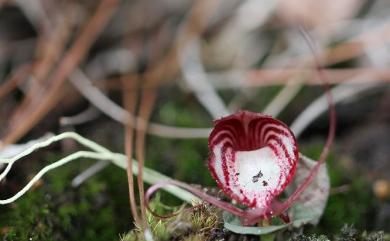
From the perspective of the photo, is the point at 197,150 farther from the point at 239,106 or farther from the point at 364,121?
the point at 364,121

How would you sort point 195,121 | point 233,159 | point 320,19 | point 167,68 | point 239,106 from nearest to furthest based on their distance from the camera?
point 233,159, point 195,121, point 239,106, point 167,68, point 320,19

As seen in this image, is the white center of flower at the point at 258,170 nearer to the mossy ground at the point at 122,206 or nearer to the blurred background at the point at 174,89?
the mossy ground at the point at 122,206

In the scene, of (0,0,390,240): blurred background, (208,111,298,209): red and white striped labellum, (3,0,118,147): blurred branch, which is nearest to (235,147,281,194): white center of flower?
(208,111,298,209): red and white striped labellum

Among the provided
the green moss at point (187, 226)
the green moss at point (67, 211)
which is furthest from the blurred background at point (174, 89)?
the green moss at point (187, 226)

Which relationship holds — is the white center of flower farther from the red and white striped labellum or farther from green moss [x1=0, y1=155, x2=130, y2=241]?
green moss [x1=0, y1=155, x2=130, y2=241]

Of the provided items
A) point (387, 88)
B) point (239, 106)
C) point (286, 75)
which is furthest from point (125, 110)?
point (387, 88)

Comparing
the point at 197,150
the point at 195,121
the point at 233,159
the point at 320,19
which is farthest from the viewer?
the point at 320,19

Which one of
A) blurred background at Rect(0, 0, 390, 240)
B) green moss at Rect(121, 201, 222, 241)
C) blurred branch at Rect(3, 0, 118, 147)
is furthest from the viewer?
blurred branch at Rect(3, 0, 118, 147)
